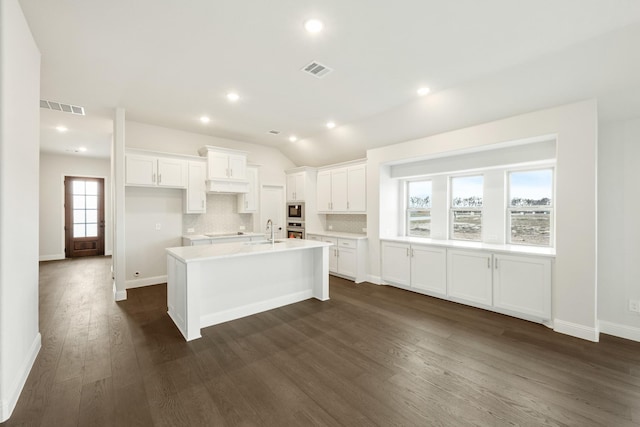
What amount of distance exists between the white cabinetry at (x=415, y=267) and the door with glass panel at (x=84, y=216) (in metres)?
8.96

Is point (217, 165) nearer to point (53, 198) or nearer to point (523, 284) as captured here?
point (523, 284)

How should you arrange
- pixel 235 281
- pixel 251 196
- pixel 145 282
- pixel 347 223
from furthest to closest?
pixel 347 223
pixel 251 196
pixel 145 282
pixel 235 281

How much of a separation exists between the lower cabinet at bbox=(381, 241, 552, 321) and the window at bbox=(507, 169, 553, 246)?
0.83 metres

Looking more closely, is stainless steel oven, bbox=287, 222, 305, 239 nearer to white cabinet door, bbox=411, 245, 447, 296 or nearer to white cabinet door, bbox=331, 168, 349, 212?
white cabinet door, bbox=331, 168, 349, 212

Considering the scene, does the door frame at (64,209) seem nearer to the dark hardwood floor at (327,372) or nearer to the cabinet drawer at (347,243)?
the dark hardwood floor at (327,372)

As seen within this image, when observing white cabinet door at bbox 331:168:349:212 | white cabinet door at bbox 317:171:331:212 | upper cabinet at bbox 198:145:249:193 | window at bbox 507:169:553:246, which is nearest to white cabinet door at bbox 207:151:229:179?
upper cabinet at bbox 198:145:249:193

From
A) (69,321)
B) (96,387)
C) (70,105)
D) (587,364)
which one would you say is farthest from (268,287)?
(70,105)

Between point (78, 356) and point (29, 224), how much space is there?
135cm

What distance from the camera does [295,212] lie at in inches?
272

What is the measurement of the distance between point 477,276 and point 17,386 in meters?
4.96

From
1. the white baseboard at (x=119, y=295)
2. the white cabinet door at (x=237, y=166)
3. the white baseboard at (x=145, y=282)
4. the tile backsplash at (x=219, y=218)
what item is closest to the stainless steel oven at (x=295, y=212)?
the tile backsplash at (x=219, y=218)

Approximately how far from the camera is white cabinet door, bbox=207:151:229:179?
5459 mm

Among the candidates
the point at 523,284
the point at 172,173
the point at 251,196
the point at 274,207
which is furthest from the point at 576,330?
the point at 172,173

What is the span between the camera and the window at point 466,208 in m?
4.70
